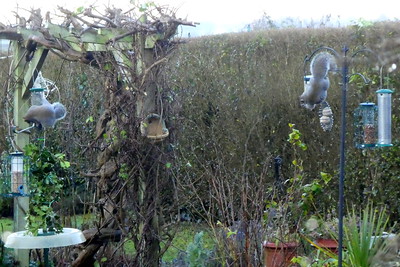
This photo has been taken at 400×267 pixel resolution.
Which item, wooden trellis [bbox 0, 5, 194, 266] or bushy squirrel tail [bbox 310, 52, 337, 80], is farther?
wooden trellis [bbox 0, 5, 194, 266]

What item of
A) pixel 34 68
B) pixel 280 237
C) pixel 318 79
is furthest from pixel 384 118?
pixel 34 68

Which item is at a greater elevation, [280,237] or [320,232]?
[280,237]

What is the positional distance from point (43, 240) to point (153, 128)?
1.41 meters

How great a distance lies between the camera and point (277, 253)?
5207 mm

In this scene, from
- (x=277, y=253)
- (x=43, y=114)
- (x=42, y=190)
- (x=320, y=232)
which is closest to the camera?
(x=42, y=190)

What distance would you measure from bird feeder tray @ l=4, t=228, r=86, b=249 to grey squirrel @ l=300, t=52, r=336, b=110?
5.59 ft

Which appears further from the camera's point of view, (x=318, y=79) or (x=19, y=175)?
(x=19, y=175)

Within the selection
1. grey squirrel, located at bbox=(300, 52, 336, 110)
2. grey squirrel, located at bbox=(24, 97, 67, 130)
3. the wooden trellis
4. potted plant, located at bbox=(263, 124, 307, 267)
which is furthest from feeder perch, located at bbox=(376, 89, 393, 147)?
grey squirrel, located at bbox=(24, 97, 67, 130)

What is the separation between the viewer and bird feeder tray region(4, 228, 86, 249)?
4.02 m

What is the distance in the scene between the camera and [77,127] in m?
6.86

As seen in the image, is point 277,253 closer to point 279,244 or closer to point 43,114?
point 279,244

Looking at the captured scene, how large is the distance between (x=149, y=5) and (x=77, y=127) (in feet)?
7.48

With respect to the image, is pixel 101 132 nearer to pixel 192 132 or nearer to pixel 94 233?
pixel 94 233

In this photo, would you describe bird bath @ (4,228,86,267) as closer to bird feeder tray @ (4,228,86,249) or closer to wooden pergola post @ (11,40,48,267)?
bird feeder tray @ (4,228,86,249)
